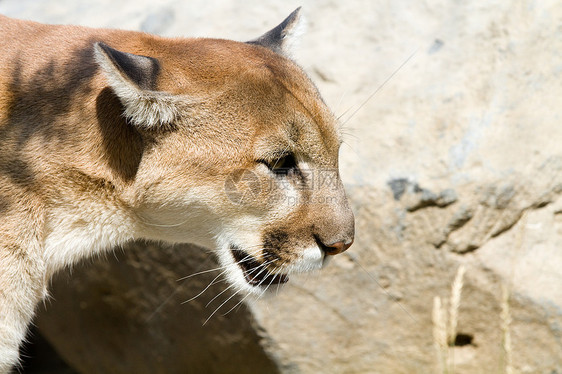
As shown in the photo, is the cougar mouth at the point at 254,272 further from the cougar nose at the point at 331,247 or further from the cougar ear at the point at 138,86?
the cougar ear at the point at 138,86

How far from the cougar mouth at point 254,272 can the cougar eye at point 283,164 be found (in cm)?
55

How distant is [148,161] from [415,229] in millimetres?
2125

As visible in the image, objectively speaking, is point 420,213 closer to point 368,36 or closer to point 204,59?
point 368,36

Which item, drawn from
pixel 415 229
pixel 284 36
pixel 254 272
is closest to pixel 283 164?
pixel 254 272

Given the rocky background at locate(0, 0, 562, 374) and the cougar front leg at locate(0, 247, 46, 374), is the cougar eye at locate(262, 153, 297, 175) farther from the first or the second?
the cougar front leg at locate(0, 247, 46, 374)

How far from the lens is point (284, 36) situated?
4.46 meters

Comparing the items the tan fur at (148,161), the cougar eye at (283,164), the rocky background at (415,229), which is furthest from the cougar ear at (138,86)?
the rocky background at (415,229)

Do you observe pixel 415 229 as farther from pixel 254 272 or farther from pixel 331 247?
pixel 254 272

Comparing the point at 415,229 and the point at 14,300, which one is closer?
the point at 14,300

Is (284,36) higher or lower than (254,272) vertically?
higher

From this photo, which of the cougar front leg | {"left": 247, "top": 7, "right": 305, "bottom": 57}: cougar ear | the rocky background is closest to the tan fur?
the cougar front leg

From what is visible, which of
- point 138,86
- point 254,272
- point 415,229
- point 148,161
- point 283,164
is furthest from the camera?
point 415,229

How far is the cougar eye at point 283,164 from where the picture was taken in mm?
3660

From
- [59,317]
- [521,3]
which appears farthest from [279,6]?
[59,317]
